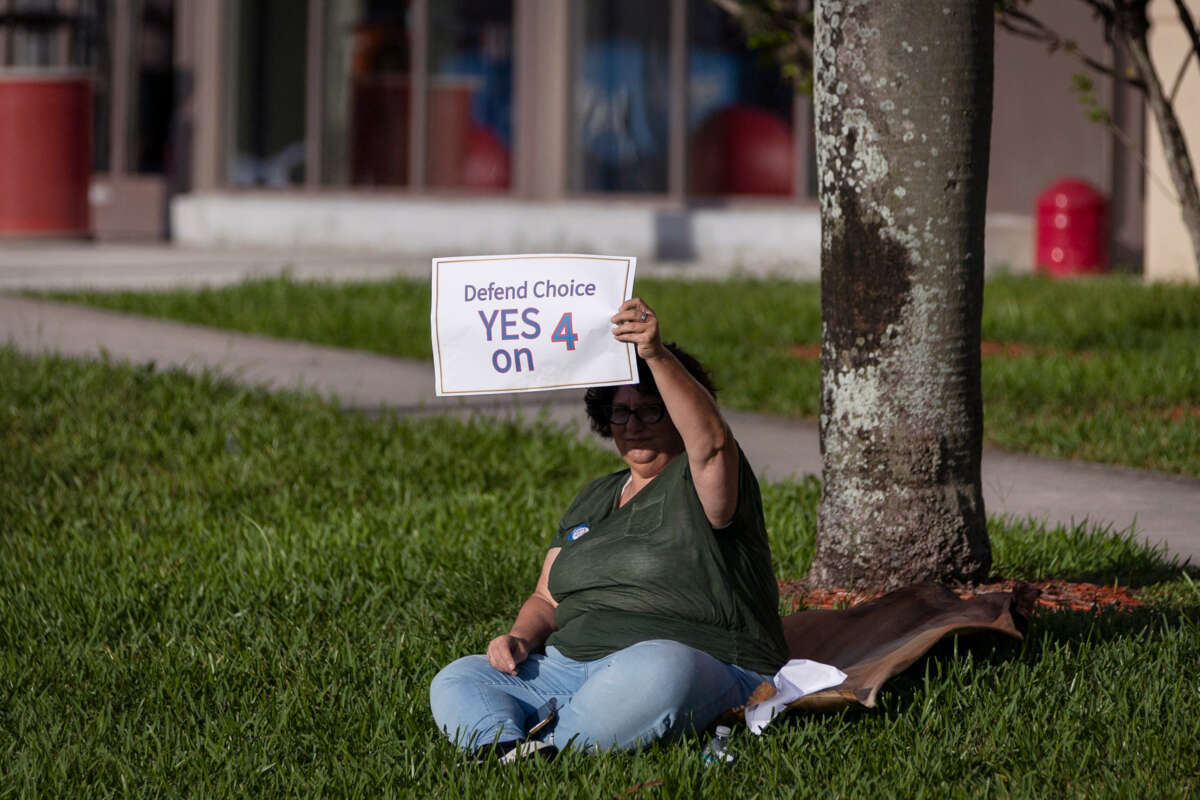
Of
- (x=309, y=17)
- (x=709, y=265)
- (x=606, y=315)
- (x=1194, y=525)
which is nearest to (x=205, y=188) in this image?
(x=309, y=17)

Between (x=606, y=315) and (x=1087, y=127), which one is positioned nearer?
(x=606, y=315)

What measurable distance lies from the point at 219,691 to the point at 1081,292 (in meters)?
8.40

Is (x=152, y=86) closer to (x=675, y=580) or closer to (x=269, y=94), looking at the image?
(x=269, y=94)

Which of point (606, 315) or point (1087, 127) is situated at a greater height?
point (1087, 127)

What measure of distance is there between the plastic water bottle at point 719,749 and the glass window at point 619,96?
13.3 metres

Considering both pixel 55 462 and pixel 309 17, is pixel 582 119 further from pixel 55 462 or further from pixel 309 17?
pixel 55 462

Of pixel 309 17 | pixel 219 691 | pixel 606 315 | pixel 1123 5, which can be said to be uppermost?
pixel 309 17

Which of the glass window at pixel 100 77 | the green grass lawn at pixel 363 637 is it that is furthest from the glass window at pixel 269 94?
the green grass lawn at pixel 363 637

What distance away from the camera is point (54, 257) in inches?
663

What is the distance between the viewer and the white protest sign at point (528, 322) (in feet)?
11.4

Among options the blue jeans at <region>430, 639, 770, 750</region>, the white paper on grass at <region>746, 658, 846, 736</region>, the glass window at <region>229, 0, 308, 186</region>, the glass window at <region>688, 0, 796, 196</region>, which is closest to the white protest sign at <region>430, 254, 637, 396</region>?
the blue jeans at <region>430, 639, 770, 750</region>

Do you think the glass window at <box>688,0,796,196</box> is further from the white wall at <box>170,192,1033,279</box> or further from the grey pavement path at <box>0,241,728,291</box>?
the grey pavement path at <box>0,241,728,291</box>

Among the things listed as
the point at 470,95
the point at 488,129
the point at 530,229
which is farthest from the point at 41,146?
the point at 530,229

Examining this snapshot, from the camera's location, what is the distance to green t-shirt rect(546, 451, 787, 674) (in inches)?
143
